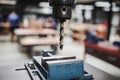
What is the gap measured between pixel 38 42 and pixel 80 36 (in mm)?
4625

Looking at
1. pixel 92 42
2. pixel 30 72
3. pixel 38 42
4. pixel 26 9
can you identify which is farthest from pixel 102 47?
pixel 26 9

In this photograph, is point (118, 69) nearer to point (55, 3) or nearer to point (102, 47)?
point (102, 47)

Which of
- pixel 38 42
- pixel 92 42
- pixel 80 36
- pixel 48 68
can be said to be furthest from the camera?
pixel 80 36

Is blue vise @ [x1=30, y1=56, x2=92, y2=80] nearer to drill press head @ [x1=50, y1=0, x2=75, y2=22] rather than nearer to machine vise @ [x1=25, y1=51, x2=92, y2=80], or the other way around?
machine vise @ [x1=25, y1=51, x2=92, y2=80]

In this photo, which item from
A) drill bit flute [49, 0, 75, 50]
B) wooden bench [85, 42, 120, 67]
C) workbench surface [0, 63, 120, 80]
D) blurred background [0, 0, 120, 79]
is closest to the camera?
drill bit flute [49, 0, 75, 50]

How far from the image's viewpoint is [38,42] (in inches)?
273

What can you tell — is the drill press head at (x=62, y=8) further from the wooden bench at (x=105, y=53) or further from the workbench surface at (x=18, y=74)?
the wooden bench at (x=105, y=53)

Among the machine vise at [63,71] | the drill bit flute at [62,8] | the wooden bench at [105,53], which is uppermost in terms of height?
the drill bit flute at [62,8]

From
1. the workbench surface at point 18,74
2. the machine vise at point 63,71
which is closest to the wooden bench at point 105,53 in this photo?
the workbench surface at point 18,74

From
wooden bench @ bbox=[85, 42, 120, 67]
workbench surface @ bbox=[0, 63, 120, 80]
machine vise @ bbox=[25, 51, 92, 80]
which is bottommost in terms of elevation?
wooden bench @ bbox=[85, 42, 120, 67]

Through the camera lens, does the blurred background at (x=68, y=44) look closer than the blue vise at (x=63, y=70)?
No

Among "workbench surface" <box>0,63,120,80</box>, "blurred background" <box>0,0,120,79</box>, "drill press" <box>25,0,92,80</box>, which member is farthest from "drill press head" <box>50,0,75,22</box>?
"blurred background" <box>0,0,120,79</box>

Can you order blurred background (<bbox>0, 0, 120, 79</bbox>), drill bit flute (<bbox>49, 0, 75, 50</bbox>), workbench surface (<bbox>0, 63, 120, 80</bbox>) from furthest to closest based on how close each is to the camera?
blurred background (<bbox>0, 0, 120, 79</bbox>) < workbench surface (<bbox>0, 63, 120, 80</bbox>) < drill bit flute (<bbox>49, 0, 75, 50</bbox>)

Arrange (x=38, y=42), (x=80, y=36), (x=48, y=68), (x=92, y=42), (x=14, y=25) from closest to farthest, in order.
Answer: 1. (x=48, y=68)
2. (x=92, y=42)
3. (x=38, y=42)
4. (x=80, y=36)
5. (x=14, y=25)
